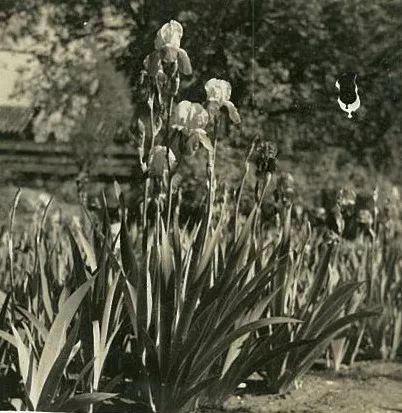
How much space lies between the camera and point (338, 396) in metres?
2.19

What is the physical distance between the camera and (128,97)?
10.0 feet

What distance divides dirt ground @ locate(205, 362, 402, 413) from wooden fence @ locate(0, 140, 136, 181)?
1.28 m

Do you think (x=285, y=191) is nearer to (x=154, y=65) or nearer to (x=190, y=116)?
(x=190, y=116)

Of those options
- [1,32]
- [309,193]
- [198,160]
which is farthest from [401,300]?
[1,32]

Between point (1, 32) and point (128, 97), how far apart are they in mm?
687

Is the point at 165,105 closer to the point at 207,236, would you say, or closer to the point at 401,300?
the point at 207,236

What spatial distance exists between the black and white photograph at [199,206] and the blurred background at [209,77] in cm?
1

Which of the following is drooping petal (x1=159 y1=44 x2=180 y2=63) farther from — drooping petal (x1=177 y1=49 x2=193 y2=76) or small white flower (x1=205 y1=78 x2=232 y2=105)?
small white flower (x1=205 y1=78 x2=232 y2=105)

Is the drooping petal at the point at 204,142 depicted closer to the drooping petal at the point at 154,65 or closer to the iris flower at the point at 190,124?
the iris flower at the point at 190,124

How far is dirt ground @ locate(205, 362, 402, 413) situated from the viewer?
2.09 metres

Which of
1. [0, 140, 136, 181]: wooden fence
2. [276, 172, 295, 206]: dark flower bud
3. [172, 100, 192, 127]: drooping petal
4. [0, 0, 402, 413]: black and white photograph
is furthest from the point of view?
[0, 140, 136, 181]: wooden fence

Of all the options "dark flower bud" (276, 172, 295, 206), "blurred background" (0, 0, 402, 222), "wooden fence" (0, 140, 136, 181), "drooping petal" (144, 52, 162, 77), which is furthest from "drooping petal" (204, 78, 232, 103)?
"wooden fence" (0, 140, 136, 181)

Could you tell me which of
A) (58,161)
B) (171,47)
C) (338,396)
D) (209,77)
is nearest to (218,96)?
(171,47)

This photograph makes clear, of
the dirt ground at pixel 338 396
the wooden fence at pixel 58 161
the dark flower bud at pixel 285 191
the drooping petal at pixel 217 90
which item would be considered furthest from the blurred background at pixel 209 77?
the dirt ground at pixel 338 396
